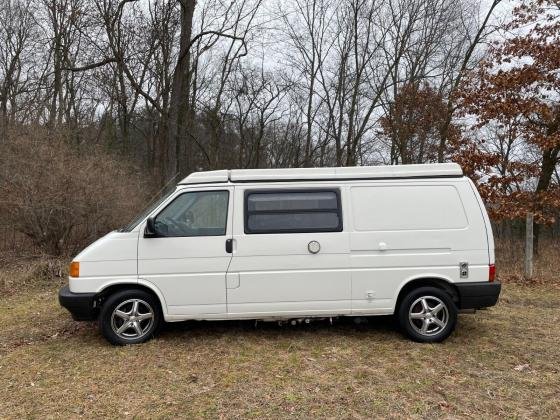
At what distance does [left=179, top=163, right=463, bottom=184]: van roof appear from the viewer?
5.79 meters

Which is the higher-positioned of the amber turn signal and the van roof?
the van roof

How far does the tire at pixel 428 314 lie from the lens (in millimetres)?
5754

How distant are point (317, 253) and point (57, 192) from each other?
7.82 metres

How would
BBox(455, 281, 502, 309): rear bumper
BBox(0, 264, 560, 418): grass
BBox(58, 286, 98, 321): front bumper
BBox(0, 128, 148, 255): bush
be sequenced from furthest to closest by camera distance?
BBox(0, 128, 148, 255): bush < BBox(455, 281, 502, 309): rear bumper < BBox(58, 286, 98, 321): front bumper < BBox(0, 264, 560, 418): grass

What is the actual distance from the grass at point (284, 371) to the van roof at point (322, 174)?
197cm

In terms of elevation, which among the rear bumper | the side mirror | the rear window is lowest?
the rear bumper

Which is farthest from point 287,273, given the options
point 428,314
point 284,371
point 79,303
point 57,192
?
point 57,192

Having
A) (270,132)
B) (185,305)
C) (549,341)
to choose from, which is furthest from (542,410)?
(270,132)

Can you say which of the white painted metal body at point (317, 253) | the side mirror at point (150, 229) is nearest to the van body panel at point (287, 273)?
the white painted metal body at point (317, 253)

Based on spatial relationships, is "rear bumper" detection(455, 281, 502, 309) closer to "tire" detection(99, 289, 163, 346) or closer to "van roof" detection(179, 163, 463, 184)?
"van roof" detection(179, 163, 463, 184)

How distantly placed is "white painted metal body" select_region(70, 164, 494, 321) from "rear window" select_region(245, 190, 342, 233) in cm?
8

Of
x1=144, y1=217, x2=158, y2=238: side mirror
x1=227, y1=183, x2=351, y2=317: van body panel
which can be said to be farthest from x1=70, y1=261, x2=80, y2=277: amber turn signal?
x1=227, y1=183, x2=351, y2=317: van body panel

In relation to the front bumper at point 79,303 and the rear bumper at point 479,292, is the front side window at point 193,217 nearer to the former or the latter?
the front bumper at point 79,303

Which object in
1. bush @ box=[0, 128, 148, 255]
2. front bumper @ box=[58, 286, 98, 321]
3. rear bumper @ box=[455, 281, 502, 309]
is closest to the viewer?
front bumper @ box=[58, 286, 98, 321]
